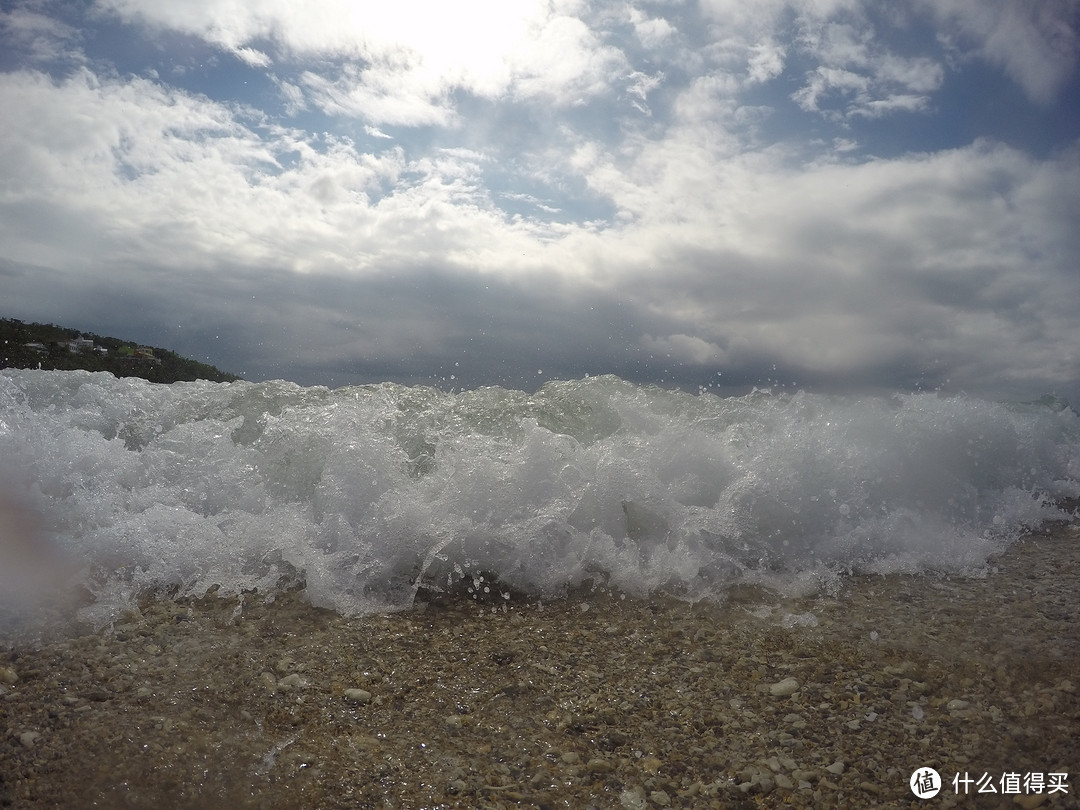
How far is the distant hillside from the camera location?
9398 millimetres

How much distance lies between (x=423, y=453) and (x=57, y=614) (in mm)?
2773

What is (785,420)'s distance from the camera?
19.5 feet

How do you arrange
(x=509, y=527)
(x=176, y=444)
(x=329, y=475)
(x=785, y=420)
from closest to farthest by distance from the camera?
(x=509, y=527), (x=329, y=475), (x=176, y=444), (x=785, y=420)

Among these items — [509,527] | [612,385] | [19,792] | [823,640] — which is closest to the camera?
[19,792]

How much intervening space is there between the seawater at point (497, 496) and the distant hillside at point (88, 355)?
10.2ft

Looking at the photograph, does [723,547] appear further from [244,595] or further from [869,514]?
[244,595]

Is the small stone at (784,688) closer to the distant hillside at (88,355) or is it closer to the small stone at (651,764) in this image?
the small stone at (651,764)

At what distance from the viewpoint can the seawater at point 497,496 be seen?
421 centimetres

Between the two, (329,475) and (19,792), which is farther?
(329,475)

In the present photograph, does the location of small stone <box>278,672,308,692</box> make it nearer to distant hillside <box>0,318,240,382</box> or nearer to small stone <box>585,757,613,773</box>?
small stone <box>585,757,613,773</box>

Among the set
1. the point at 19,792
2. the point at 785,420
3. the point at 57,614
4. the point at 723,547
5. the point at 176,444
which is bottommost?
the point at 19,792

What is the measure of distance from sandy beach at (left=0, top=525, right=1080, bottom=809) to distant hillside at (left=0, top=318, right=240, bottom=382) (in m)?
→ 6.85

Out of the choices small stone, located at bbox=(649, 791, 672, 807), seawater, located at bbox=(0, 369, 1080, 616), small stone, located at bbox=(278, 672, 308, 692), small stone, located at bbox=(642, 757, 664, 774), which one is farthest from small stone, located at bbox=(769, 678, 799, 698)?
small stone, located at bbox=(278, 672, 308, 692)

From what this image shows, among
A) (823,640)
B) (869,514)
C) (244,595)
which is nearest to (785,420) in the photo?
(869,514)
